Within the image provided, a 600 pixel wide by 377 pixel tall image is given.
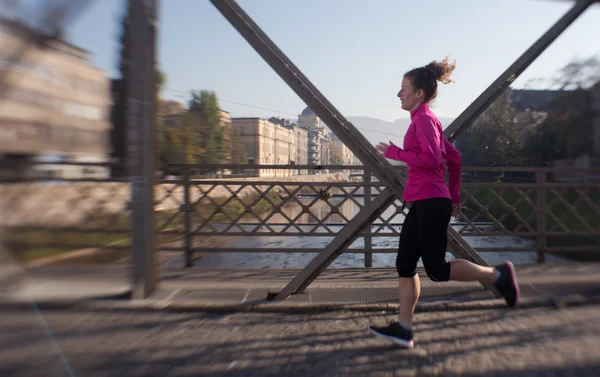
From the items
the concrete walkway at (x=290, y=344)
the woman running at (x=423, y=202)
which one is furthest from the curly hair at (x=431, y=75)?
the concrete walkway at (x=290, y=344)

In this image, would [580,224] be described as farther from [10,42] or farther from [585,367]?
[10,42]

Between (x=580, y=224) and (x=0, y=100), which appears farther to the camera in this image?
(x=580, y=224)

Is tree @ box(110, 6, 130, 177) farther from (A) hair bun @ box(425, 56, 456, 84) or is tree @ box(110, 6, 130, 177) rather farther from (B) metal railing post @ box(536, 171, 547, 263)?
(B) metal railing post @ box(536, 171, 547, 263)

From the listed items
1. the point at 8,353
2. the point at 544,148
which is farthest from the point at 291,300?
the point at 544,148

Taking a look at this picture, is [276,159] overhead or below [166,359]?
overhead

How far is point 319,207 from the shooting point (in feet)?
18.7

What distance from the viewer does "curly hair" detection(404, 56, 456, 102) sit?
298cm

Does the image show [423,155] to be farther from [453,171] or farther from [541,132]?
[541,132]

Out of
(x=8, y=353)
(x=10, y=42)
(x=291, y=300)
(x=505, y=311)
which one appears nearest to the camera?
(x=8, y=353)

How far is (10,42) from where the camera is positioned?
317cm

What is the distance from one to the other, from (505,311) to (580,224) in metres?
3.02

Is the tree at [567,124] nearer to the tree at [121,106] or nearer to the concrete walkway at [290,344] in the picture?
the concrete walkway at [290,344]

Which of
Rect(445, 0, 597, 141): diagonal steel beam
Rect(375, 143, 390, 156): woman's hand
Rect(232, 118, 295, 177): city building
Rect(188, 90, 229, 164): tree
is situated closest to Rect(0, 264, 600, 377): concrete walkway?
Rect(375, 143, 390, 156): woman's hand

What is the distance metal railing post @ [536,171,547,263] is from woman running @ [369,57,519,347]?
2.93 metres
